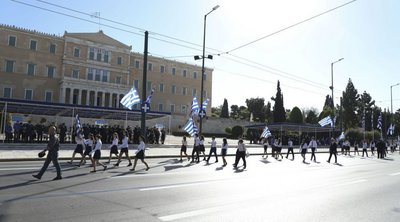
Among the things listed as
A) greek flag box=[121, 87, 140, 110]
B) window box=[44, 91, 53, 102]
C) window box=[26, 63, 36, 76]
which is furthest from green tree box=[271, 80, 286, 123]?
greek flag box=[121, 87, 140, 110]

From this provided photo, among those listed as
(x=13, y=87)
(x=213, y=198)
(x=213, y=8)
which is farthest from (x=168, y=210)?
(x=13, y=87)

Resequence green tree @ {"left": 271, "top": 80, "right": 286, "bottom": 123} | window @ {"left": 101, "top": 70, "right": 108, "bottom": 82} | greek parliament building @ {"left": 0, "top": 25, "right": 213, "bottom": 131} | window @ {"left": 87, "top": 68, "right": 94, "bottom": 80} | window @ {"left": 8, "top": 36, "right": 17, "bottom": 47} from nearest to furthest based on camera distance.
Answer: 1. window @ {"left": 8, "top": 36, "right": 17, "bottom": 47}
2. greek parliament building @ {"left": 0, "top": 25, "right": 213, "bottom": 131}
3. window @ {"left": 87, "top": 68, "right": 94, "bottom": 80}
4. window @ {"left": 101, "top": 70, "right": 108, "bottom": 82}
5. green tree @ {"left": 271, "top": 80, "right": 286, "bottom": 123}

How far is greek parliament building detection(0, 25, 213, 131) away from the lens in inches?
2603

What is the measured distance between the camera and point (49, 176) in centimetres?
1259

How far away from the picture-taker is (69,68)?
234 feet

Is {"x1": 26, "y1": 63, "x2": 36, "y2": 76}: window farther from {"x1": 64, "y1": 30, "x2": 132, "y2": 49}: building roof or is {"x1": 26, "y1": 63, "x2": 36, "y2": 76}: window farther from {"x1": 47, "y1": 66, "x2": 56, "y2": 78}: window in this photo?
{"x1": 64, "y1": 30, "x2": 132, "y2": 49}: building roof

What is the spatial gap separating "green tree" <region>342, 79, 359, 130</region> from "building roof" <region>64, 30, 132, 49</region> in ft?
170

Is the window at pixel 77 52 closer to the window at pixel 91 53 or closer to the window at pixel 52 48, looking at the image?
the window at pixel 91 53

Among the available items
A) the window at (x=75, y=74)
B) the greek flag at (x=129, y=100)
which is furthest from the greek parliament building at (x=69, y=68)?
the greek flag at (x=129, y=100)

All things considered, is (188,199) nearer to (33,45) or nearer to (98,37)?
(33,45)

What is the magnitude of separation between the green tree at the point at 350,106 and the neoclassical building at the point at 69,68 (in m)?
43.9

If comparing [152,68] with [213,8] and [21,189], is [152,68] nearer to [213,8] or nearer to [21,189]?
[213,8]

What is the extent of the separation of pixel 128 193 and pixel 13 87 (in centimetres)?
6457

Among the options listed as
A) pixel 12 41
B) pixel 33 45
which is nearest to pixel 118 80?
pixel 33 45
